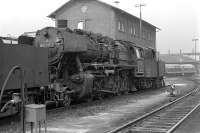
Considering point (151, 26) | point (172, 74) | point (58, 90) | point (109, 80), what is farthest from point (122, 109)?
point (172, 74)

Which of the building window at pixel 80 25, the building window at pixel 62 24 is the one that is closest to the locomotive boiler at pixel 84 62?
the building window at pixel 62 24

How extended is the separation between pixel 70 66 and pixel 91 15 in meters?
31.5

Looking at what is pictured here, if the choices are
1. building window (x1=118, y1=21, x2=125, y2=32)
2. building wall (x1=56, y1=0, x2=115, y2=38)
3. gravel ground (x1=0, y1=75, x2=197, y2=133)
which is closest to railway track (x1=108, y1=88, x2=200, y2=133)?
gravel ground (x1=0, y1=75, x2=197, y2=133)

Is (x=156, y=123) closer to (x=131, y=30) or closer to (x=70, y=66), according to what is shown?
(x=70, y=66)

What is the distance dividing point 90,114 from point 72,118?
124 centimetres

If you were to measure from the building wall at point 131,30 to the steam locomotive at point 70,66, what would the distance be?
22561 mm

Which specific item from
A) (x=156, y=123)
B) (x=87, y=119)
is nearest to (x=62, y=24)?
(x=87, y=119)

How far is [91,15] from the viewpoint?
160 feet

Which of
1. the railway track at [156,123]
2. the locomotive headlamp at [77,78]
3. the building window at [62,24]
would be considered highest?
the building window at [62,24]

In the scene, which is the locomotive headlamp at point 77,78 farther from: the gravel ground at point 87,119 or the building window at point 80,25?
the building window at point 80,25

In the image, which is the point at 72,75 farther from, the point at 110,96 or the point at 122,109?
the point at 110,96

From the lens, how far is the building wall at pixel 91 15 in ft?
155

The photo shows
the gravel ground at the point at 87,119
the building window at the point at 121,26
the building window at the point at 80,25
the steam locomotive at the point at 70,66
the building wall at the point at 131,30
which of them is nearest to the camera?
the gravel ground at the point at 87,119

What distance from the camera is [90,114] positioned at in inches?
551
